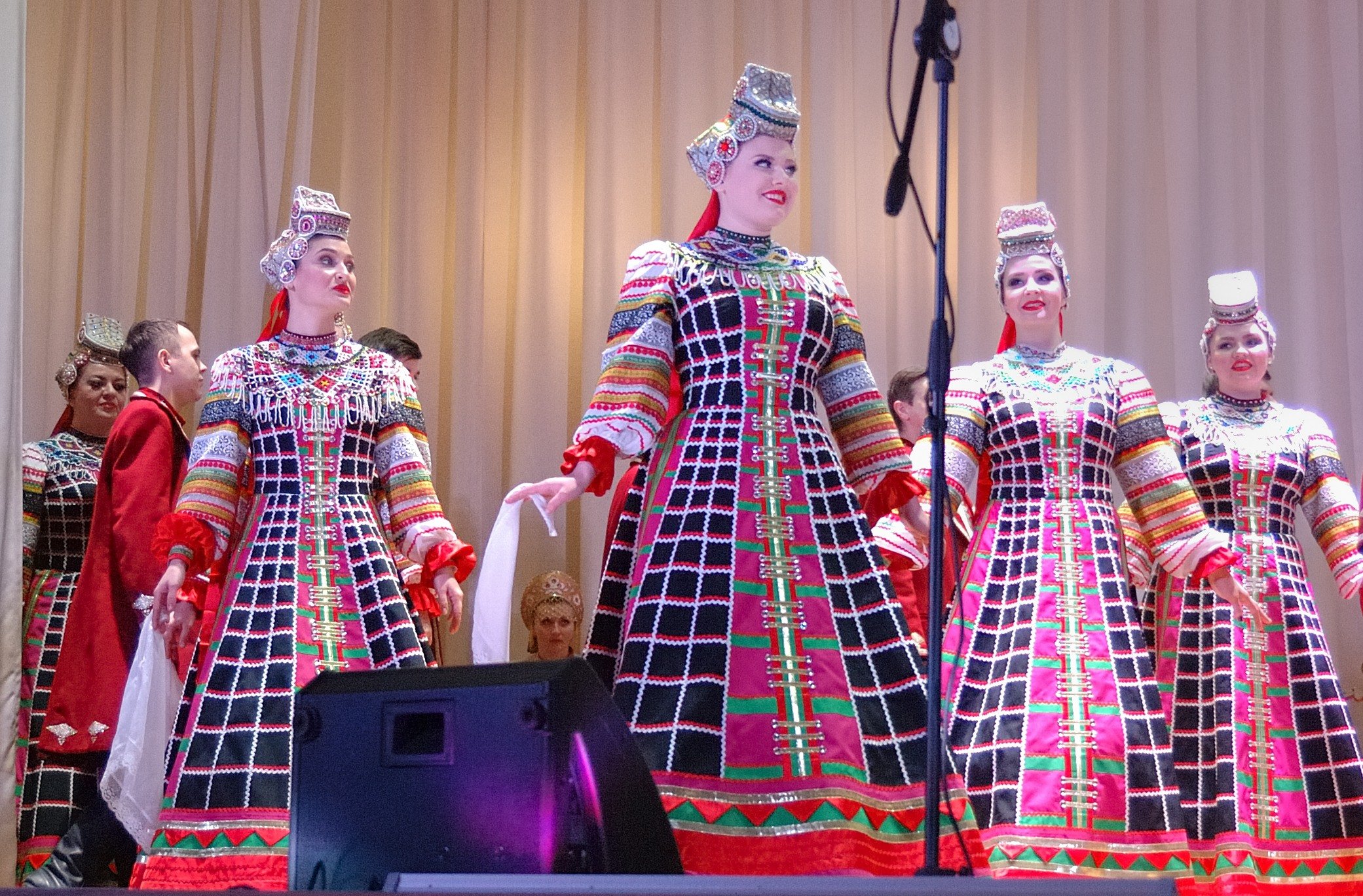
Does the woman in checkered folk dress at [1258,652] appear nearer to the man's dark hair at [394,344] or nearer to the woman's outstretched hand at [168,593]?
the woman's outstretched hand at [168,593]

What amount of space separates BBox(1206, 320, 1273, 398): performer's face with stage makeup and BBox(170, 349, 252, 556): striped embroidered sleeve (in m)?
2.83

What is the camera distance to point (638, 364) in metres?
3.51

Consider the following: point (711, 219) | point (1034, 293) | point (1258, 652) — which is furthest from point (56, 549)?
point (1258, 652)

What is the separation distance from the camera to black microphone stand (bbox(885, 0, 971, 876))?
262 cm

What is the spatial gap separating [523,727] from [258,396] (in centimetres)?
210

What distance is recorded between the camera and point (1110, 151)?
692 centimetres

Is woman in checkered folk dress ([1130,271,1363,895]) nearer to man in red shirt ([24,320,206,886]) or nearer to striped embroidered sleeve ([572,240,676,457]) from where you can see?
striped embroidered sleeve ([572,240,676,457])

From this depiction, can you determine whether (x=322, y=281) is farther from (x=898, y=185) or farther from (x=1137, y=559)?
(x=1137, y=559)

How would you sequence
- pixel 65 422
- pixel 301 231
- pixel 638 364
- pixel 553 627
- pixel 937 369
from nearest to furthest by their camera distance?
pixel 937 369 < pixel 638 364 < pixel 301 231 < pixel 65 422 < pixel 553 627

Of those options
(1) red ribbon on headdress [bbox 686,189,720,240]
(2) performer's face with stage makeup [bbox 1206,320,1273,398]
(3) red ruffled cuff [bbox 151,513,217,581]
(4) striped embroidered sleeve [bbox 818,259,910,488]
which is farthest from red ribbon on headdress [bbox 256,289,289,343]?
(2) performer's face with stage makeup [bbox 1206,320,1273,398]

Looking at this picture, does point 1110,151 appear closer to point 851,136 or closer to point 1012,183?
point 1012,183

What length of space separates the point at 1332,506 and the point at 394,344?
327 cm

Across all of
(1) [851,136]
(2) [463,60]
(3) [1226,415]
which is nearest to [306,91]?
(2) [463,60]

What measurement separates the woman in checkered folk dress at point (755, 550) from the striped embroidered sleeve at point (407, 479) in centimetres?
75
